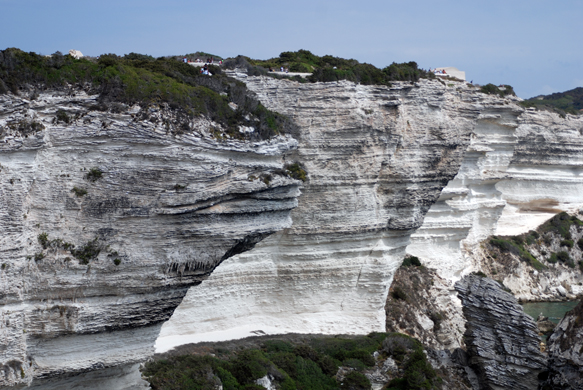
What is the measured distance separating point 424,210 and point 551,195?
101 ft

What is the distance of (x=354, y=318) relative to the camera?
93.8ft

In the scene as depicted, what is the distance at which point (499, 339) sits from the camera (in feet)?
79.5

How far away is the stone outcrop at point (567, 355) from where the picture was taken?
67.4 ft

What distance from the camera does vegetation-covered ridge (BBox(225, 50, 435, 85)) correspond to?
91.3 feet

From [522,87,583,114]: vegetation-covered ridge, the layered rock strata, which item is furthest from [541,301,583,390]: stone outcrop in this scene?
[522,87,583,114]: vegetation-covered ridge

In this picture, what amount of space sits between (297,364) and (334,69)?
14112 millimetres

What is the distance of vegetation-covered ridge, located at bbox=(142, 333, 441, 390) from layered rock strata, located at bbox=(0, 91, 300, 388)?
8.03 ft

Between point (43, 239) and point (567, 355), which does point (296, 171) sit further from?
point (567, 355)

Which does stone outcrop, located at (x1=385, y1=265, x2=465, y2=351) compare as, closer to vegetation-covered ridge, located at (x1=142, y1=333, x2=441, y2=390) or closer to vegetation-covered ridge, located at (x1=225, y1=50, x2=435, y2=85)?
vegetation-covered ridge, located at (x1=142, y1=333, x2=441, y2=390)

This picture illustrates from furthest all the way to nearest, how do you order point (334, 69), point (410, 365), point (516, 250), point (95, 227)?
point (516, 250) → point (334, 69) → point (410, 365) → point (95, 227)

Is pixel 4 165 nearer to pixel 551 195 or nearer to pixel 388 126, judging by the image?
pixel 388 126

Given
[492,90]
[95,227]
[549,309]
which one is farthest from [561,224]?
[95,227]

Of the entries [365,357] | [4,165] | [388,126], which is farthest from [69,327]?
[388,126]

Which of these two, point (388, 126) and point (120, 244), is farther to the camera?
point (388, 126)
